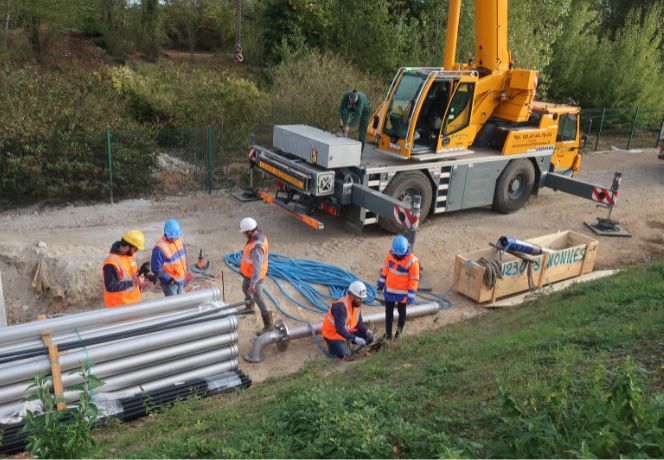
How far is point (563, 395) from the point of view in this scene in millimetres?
4215

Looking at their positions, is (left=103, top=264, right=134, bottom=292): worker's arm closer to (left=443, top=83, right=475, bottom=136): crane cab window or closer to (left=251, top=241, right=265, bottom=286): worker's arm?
(left=251, top=241, right=265, bottom=286): worker's arm

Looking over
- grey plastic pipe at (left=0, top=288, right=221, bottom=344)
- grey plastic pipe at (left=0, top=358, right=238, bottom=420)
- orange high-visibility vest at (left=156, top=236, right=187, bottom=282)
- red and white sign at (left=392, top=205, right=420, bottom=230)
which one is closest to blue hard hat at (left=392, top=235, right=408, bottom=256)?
red and white sign at (left=392, top=205, right=420, bottom=230)

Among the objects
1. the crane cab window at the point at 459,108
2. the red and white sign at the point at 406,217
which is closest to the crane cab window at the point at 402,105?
the crane cab window at the point at 459,108

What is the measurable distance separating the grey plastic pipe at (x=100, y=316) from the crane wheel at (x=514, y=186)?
8.46 m

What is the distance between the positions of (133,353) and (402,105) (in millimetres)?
7857

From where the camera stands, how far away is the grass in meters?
3.90

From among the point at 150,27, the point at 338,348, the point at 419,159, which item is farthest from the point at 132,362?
the point at 150,27

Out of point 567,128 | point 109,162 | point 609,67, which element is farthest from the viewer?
point 609,67

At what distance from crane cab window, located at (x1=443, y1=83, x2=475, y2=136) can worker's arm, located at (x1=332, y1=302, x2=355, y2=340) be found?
243 inches

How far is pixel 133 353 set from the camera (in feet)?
22.4

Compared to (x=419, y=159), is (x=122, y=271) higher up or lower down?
lower down

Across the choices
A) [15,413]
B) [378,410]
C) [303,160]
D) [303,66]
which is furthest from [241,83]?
[378,410]

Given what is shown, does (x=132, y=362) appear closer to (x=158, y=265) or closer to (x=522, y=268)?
(x=158, y=265)

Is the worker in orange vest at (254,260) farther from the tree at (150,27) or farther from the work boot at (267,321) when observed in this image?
the tree at (150,27)
